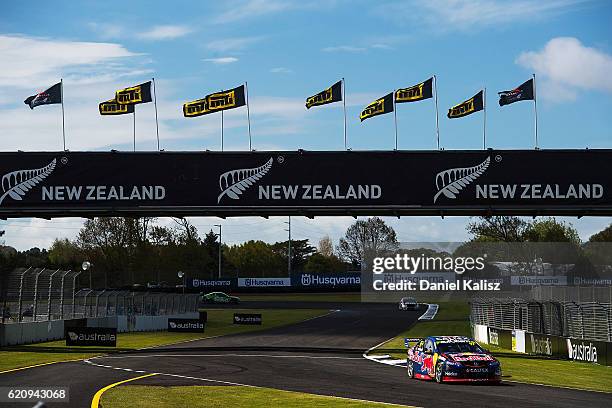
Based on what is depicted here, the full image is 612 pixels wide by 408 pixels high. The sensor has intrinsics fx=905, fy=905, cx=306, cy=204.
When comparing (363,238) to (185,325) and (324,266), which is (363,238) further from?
(185,325)

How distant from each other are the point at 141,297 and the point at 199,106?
1508 cm

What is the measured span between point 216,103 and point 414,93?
1013cm

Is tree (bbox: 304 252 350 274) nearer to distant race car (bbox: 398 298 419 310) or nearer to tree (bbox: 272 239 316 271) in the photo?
tree (bbox: 272 239 316 271)

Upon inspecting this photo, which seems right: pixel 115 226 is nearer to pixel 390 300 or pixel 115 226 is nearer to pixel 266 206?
pixel 390 300

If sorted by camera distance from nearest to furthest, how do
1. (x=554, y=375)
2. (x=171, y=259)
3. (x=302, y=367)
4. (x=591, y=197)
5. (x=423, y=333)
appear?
(x=554, y=375) → (x=302, y=367) → (x=591, y=197) → (x=423, y=333) → (x=171, y=259)

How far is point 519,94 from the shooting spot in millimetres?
45500

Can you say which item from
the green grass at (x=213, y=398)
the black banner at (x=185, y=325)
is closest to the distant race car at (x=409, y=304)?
the black banner at (x=185, y=325)

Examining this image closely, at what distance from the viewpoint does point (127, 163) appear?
43656mm

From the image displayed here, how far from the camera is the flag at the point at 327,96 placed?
46034 mm

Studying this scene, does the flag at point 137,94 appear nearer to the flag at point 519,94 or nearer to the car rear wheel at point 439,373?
the flag at point 519,94

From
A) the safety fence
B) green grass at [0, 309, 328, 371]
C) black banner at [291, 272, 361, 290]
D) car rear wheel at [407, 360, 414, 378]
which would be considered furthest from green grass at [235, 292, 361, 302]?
car rear wheel at [407, 360, 414, 378]

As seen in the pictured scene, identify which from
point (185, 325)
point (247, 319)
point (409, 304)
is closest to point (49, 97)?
point (185, 325)

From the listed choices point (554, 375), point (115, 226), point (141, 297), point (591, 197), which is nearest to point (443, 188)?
point (591, 197)

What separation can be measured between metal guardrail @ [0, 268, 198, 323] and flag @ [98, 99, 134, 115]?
8546 millimetres
